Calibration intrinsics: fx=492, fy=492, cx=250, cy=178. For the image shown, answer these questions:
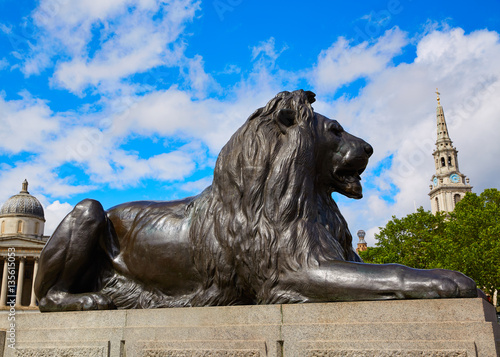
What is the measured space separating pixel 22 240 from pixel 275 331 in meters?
62.3

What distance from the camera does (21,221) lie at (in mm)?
68062

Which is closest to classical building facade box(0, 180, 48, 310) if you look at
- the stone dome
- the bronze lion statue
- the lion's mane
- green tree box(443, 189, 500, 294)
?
the stone dome

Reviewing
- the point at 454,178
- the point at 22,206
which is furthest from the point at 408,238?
the point at 454,178

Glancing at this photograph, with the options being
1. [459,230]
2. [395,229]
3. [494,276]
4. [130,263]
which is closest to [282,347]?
[130,263]

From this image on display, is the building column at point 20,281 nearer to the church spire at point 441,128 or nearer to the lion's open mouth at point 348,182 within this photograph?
the lion's open mouth at point 348,182

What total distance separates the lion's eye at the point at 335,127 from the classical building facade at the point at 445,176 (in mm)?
94616

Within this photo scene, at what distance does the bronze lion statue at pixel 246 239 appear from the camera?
389cm

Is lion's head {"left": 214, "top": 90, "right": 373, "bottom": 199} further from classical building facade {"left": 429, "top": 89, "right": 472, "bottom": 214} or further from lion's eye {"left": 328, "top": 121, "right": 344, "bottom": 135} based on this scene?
classical building facade {"left": 429, "top": 89, "right": 472, "bottom": 214}

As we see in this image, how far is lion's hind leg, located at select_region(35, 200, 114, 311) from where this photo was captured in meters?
4.93

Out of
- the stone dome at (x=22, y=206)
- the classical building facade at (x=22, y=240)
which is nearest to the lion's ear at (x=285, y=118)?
the classical building facade at (x=22, y=240)

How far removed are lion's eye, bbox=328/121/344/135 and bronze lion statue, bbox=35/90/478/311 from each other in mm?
11

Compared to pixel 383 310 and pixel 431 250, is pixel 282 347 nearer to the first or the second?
pixel 383 310

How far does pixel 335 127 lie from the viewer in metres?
4.92

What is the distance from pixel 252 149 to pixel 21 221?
7122 cm
